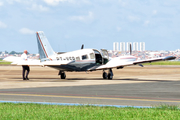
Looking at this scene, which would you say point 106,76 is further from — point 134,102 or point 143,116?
point 143,116

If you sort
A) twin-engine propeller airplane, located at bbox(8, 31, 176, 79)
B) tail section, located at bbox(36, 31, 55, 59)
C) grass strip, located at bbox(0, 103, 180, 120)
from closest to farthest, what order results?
grass strip, located at bbox(0, 103, 180, 120) < twin-engine propeller airplane, located at bbox(8, 31, 176, 79) < tail section, located at bbox(36, 31, 55, 59)

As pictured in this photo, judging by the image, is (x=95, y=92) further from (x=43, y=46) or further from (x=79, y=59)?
(x=43, y=46)

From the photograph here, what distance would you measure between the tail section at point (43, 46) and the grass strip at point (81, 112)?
20.4m

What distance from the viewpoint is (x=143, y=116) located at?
10.5m

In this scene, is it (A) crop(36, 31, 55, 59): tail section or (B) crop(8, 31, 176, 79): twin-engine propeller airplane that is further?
(A) crop(36, 31, 55, 59): tail section

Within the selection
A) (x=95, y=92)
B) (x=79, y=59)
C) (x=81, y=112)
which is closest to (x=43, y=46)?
(x=79, y=59)

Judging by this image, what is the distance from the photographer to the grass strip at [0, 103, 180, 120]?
1036 centimetres

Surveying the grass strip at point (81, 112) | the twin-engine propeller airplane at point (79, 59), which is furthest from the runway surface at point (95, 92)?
the twin-engine propeller airplane at point (79, 59)

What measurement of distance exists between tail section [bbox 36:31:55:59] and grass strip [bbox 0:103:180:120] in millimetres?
20377

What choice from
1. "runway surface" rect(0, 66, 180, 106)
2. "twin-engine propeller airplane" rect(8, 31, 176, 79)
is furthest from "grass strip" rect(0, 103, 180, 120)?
"twin-engine propeller airplane" rect(8, 31, 176, 79)

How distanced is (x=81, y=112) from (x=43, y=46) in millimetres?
22518

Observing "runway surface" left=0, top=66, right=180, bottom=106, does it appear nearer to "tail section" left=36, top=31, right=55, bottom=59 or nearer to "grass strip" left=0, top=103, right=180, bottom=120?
"grass strip" left=0, top=103, right=180, bottom=120

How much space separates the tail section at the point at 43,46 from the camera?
32938 mm

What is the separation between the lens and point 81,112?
11.2 m
